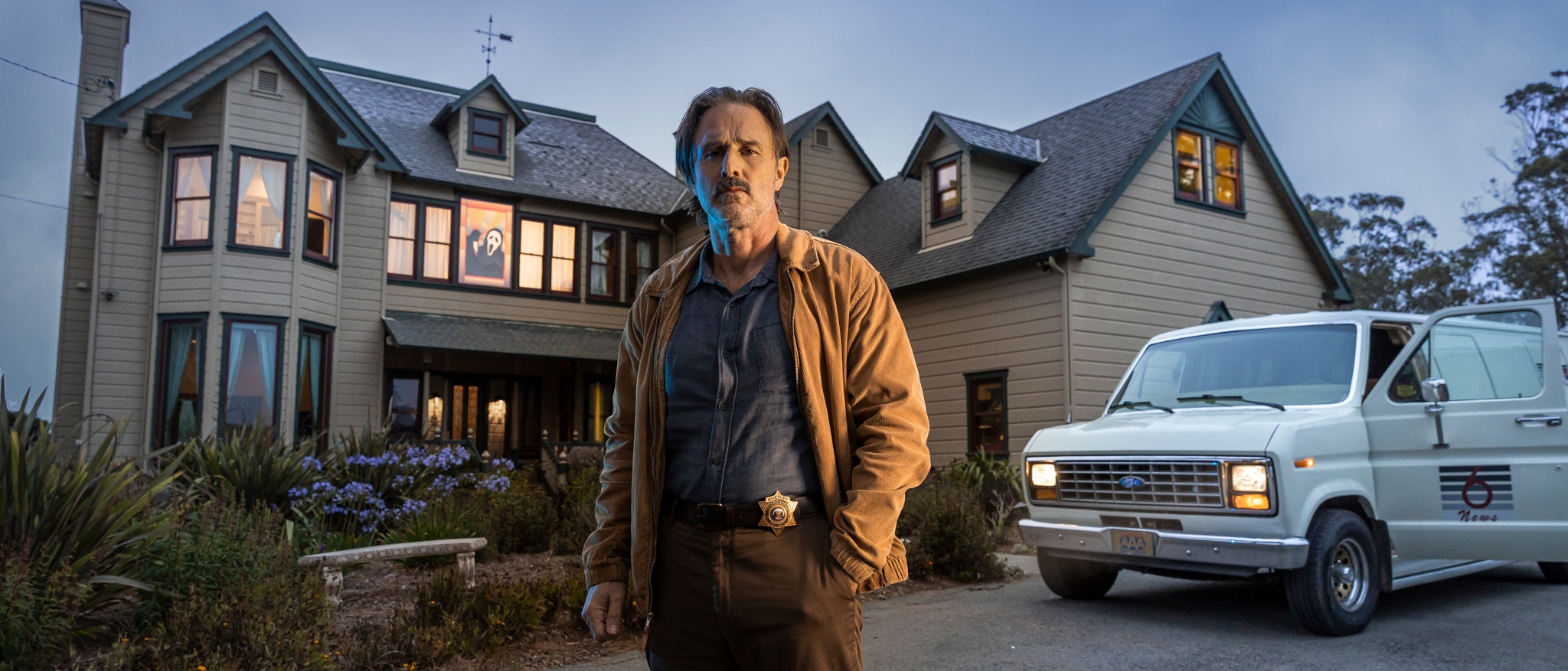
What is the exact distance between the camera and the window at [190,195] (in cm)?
1530

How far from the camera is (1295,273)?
1780cm

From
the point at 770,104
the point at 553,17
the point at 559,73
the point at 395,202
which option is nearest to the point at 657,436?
the point at 770,104

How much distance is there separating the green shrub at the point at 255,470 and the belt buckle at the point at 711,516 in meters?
7.87

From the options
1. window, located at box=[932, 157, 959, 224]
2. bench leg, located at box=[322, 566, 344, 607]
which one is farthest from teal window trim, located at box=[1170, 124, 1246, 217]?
bench leg, located at box=[322, 566, 344, 607]

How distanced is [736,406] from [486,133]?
17922mm

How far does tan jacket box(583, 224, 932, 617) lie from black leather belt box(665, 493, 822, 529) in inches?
1.6

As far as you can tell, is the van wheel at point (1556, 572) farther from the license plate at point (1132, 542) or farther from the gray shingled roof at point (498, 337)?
the gray shingled roof at point (498, 337)

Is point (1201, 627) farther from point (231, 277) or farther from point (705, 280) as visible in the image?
point (231, 277)

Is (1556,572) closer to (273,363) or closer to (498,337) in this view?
(498,337)

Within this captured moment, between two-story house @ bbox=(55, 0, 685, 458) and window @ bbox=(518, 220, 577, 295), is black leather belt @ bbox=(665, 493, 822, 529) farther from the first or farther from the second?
window @ bbox=(518, 220, 577, 295)

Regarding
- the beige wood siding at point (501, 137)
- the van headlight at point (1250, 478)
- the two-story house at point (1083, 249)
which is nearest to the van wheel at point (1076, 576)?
the van headlight at point (1250, 478)

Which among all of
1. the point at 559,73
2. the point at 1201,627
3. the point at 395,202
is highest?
the point at 559,73

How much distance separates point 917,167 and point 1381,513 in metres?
11.6

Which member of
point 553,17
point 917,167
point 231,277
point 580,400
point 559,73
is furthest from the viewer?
point 559,73
